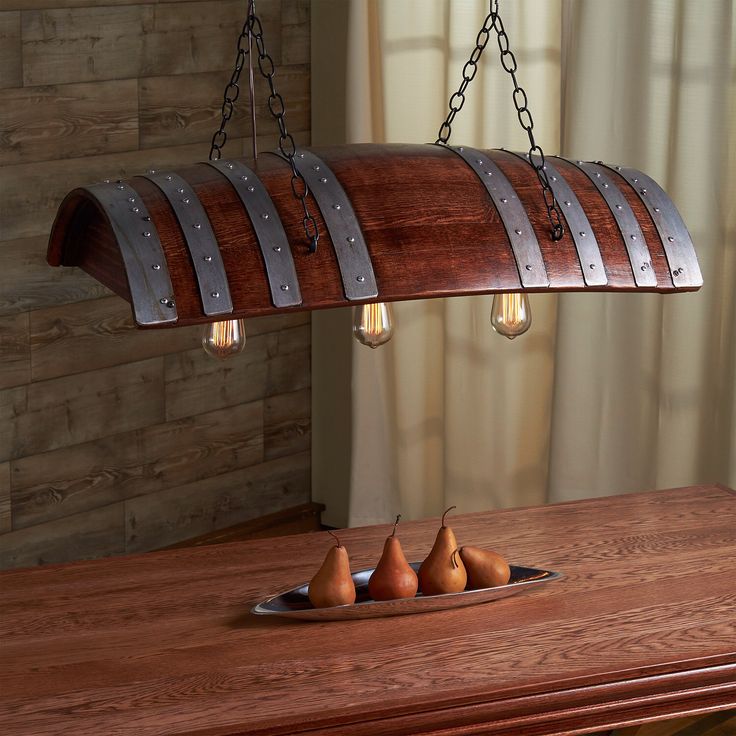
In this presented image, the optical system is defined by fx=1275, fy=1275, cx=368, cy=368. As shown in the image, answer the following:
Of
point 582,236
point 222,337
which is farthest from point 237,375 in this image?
point 582,236

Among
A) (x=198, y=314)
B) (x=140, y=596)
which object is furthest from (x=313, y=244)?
(x=140, y=596)

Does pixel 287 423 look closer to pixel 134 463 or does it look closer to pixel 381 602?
pixel 134 463

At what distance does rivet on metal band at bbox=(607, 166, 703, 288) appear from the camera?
226 cm

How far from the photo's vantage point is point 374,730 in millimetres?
2129

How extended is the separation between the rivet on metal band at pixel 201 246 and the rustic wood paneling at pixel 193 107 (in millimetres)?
2436

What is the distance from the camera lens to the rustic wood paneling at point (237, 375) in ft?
15.2

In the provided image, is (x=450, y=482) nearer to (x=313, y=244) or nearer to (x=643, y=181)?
(x=643, y=181)

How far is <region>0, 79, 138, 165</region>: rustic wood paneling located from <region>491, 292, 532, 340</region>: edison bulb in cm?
223

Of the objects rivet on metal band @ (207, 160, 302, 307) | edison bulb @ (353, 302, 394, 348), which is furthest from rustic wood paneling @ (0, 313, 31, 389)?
rivet on metal band @ (207, 160, 302, 307)

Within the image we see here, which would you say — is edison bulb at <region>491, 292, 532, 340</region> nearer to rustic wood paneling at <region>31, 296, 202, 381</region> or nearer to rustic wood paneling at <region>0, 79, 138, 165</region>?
rustic wood paneling at <region>31, 296, 202, 381</region>

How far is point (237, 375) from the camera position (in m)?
4.84

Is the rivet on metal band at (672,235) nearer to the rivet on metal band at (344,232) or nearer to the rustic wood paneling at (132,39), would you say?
the rivet on metal band at (344,232)

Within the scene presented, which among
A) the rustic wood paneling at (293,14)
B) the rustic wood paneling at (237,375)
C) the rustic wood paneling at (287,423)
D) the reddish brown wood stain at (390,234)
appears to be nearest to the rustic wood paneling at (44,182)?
the rustic wood paneling at (237,375)

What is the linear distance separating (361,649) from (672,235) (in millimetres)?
942
